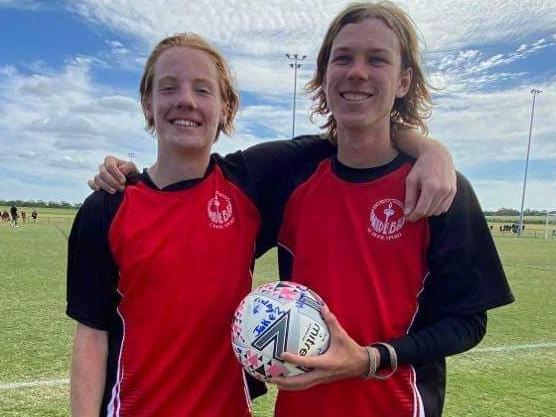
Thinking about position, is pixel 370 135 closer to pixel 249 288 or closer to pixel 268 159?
pixel 268 159

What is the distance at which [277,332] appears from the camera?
6.59ft

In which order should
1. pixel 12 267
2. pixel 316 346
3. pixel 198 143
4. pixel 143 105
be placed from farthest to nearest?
pixel 12 267
pixel 143 105
pixel 198 143
pixel 316 346

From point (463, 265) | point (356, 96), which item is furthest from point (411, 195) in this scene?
point (356, 96)

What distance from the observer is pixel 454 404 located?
480 cm

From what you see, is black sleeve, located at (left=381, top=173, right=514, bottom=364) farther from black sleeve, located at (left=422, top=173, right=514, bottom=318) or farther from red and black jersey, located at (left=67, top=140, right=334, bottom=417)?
red and black jersey, located at (left=67, top=140, right=334, bottom=417)

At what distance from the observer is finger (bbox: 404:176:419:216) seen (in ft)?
7.15

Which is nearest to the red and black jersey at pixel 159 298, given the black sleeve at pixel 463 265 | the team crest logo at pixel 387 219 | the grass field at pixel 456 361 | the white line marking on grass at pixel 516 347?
the team crest logo at pixel 387 219

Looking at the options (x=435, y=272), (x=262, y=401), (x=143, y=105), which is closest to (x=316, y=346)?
(x=435, y=272)

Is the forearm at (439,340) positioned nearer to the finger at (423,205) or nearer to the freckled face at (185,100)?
the finger at (423,205)

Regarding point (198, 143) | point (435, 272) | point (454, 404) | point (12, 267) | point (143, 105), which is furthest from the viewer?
point (12, 267)

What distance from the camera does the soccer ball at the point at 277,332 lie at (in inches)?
78.0

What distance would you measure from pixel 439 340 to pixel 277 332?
2.12 ft

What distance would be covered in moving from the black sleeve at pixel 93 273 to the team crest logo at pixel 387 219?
108 centimetres

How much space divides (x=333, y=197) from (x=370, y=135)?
32 cm
